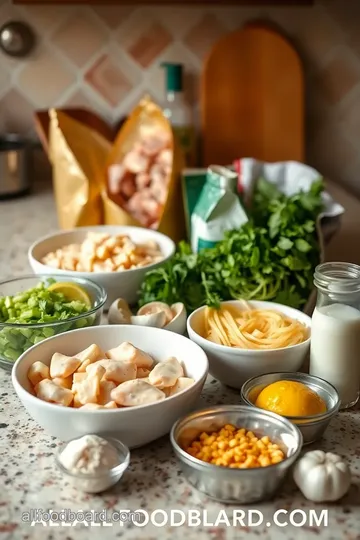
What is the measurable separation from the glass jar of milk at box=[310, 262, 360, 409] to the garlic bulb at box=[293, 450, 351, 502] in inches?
7.9

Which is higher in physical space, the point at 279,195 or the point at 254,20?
the point at 254,20

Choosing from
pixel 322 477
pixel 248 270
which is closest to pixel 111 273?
pixel 248 270

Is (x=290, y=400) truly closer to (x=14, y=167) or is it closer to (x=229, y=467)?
(x=229, y=467)

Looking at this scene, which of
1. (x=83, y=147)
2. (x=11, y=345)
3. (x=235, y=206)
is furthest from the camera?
(x=83, y=147)

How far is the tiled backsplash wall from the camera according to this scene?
2.13 meters

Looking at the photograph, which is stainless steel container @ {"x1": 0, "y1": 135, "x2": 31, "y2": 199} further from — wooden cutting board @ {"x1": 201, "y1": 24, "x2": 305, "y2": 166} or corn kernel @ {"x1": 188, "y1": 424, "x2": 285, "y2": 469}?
corn kernel @ {"x1": 188, "y1": 424, "x2": 285, "y2": 469}

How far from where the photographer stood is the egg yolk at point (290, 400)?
993 millimetres

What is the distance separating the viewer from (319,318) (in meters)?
1.07

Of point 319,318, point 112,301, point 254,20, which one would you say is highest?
point 254,20

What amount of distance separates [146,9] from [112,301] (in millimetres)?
1049

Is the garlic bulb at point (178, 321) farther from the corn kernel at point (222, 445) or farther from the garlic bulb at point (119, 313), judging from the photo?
the corn kernel at point (222, 445)

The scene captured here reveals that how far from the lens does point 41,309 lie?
1198mm

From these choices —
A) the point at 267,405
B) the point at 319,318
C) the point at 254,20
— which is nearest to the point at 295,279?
the point at 319,318

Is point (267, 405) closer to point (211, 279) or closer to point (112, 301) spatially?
point (211, 279)
